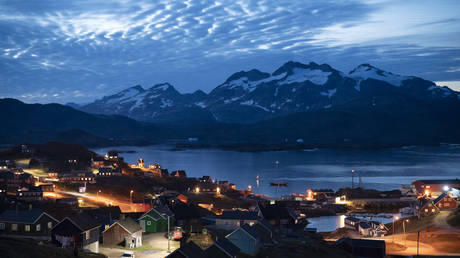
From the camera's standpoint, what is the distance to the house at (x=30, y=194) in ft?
133

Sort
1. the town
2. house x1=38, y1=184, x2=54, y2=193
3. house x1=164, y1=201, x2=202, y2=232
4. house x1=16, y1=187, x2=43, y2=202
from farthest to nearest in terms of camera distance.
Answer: house x1=38, y1=184, x2=54, y2=193 → house x1=16, y1=187, x2=43, y2=202 → house x1=164, y1=201, x2=202, y2=232 → the town

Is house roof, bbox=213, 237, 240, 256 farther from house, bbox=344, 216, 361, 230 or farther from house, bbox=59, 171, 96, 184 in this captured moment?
house, bbox=59, 171, 96, 184

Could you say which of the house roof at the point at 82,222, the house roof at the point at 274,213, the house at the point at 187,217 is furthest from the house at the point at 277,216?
the house roof at the point at 82,222

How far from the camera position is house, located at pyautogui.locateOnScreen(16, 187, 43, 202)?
40.5 m

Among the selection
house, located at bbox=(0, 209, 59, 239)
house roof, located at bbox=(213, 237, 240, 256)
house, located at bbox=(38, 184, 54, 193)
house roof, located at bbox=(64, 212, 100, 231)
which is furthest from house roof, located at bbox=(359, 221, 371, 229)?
house, located at bbox=(38, 184, 54, 193)

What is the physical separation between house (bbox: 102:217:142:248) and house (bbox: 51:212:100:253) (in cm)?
107

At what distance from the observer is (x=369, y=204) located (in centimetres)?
5181

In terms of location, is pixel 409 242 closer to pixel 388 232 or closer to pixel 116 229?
pixel 388 232

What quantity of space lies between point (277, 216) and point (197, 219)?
5819 mm

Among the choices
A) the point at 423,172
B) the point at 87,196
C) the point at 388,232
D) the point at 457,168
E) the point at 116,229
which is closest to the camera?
the point at 116,229

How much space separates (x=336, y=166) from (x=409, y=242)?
69746 mm

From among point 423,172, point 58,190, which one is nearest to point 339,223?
point 58,190

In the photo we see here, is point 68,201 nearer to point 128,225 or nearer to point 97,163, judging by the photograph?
point 128,225

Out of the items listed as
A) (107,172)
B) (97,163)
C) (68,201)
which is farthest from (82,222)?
(97,163)
